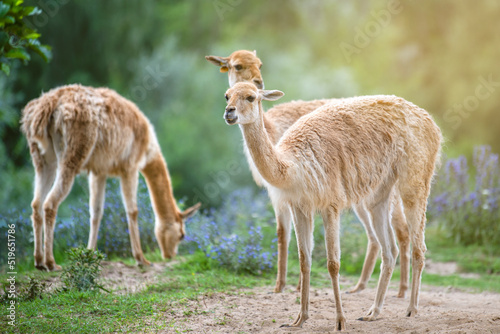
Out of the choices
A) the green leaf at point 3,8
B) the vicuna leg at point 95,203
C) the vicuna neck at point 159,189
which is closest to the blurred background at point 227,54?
the vicuna leg at point 95,203

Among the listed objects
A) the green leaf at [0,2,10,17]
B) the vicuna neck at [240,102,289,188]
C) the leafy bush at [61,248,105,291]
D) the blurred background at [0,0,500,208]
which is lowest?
the leafy bush at [61,248,105,291]

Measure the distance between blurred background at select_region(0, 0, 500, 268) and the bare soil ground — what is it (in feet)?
9.20

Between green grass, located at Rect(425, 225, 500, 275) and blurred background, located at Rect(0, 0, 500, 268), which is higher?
blurred background, located at Rect(0, 0, 500, 268)

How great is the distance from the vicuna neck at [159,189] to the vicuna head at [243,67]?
204cm

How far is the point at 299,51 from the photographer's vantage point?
17.4 m

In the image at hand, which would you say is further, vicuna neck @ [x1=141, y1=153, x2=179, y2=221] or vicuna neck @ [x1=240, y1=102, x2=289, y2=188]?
vicuna neck @ [x1=141, y1=153, x2=179, y2=221]

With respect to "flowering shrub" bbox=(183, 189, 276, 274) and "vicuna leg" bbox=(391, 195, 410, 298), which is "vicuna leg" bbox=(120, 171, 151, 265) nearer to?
"flowering shrub" bbox=(183, 189, 276, 274)

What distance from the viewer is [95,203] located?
270 inches

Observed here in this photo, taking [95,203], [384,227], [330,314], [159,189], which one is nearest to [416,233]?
[384,227]

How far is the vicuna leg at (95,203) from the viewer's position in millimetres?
6770

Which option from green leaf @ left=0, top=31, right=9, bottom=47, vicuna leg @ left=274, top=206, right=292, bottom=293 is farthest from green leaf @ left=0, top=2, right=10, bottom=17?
vicuna leg @ left=274, top=206, right=292, bottom=293

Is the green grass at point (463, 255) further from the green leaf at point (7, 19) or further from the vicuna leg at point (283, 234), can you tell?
the green leaf at point (7, 19)

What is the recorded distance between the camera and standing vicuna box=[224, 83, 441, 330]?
4.12m

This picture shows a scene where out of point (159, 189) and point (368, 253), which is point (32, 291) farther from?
point (368, 253)
